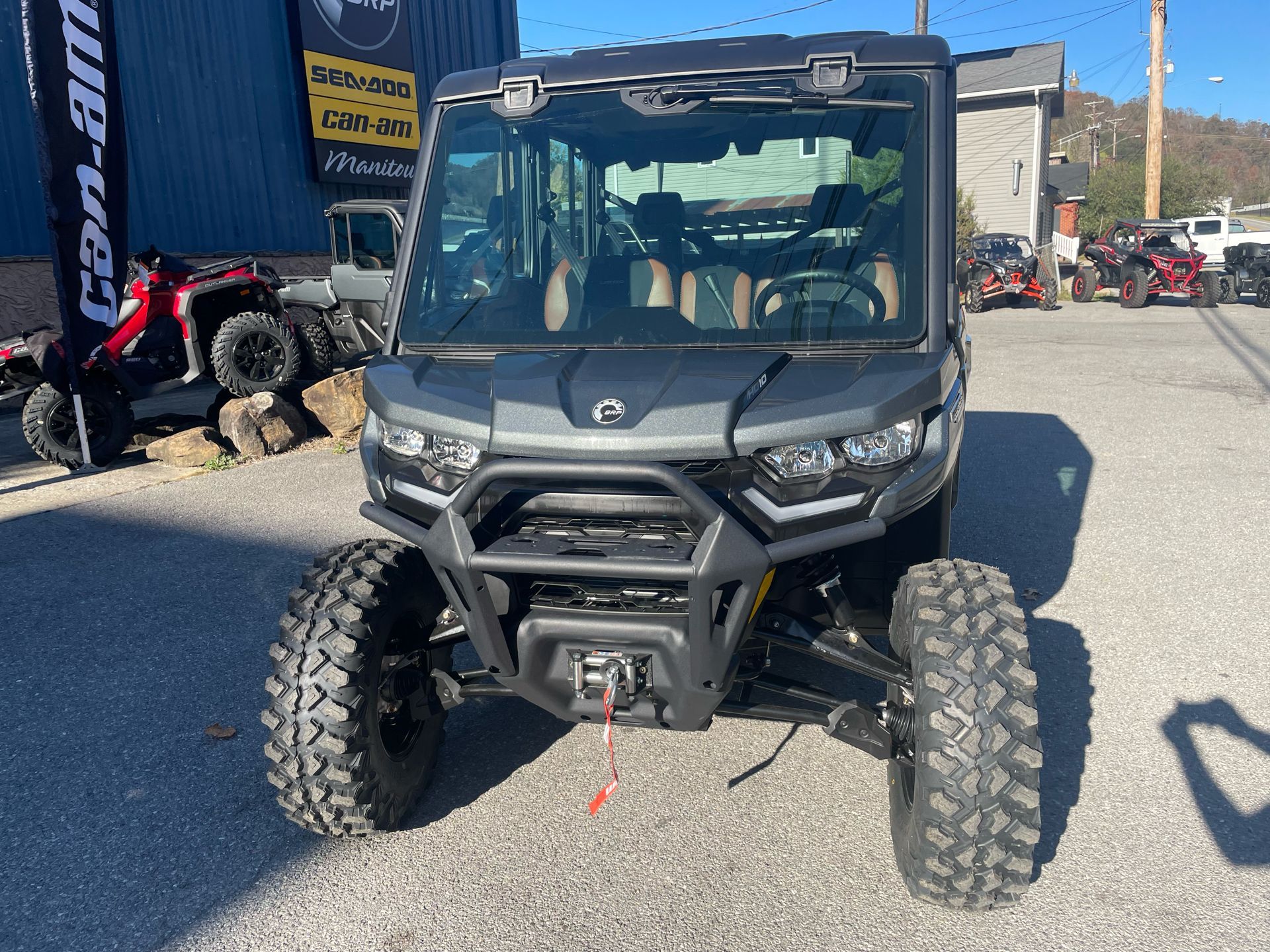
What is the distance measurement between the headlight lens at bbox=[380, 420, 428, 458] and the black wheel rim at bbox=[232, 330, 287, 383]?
6.76 metres

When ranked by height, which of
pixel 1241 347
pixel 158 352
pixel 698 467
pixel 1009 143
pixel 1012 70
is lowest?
pixel 1241 347

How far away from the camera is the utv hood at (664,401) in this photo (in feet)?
7.99

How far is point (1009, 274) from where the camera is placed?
21562 millimetres

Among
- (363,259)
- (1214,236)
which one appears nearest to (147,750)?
(363,259)

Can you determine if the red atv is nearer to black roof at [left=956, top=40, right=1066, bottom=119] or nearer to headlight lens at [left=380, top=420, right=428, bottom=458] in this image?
headlight lens at [left=380, top=420, right=428, bottom=458]

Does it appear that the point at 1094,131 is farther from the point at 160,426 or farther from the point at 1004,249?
the point at 160,426

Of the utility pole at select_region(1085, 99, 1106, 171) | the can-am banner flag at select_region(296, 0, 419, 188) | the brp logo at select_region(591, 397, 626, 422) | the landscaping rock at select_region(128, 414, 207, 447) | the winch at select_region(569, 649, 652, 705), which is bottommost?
the landscaping rock at select_region(128, 414, 207, 447)

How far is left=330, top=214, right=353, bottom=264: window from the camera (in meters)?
10.8

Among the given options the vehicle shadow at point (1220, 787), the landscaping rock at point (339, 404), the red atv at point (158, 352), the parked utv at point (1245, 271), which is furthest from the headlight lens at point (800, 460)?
the parked utv at point (1245, 271)

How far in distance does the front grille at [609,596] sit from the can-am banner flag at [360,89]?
46.3 ft

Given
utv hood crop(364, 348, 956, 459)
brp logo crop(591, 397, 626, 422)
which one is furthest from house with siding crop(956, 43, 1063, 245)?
brp logo crop(591, 397, 626, 422)

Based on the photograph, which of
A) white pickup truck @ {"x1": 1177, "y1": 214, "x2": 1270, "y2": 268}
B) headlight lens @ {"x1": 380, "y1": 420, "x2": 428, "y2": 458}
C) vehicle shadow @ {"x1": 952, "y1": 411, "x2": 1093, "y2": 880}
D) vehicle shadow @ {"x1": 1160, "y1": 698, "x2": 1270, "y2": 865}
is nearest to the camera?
headlight lens @ {"x1": 380, "y1": 420, "x2": 428, "y2": 458}

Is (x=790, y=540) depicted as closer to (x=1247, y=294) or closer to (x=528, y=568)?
(x=528, y=568)

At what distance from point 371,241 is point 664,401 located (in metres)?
9.09
